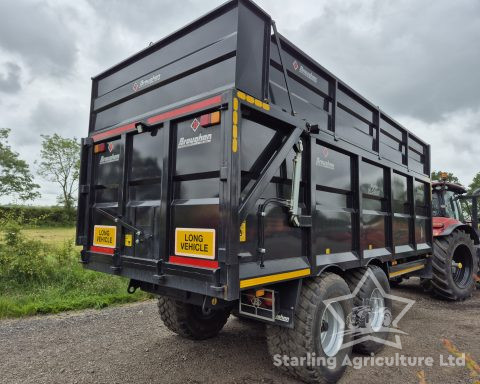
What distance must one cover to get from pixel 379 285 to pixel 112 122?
11.7 feet

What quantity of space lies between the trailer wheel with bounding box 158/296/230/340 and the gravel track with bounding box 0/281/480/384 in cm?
12

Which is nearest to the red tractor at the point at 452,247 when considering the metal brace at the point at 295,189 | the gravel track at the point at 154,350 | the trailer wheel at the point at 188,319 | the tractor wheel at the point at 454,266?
the tractor wheel at the point at 454,266

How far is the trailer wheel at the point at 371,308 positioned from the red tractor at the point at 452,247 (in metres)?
2.51

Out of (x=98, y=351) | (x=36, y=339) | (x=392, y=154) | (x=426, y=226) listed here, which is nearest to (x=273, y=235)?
(x=98, y=351)

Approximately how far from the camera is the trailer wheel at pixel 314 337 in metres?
2.87

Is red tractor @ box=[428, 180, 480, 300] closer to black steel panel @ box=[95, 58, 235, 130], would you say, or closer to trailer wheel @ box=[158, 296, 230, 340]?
trailer wheel @ box=[158, 296, 230, 340]

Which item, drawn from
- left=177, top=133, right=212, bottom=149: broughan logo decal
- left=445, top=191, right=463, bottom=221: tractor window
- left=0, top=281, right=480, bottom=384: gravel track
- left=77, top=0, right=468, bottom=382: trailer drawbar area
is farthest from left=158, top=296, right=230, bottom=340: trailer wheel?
left=445, top=191, right=463, bottom=221: tractor window

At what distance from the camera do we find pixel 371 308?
384 centimetres

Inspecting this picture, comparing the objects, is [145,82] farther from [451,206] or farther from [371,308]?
[451,206]

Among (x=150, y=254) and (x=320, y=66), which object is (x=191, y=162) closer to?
(x=150, y=254)

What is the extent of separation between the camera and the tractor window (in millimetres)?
7052

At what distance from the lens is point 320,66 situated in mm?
3521

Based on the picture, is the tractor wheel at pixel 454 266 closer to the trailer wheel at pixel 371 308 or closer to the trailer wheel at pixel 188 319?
the trailer wheel at pixel 371 308

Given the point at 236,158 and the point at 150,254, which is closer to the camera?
the point at 236,158
